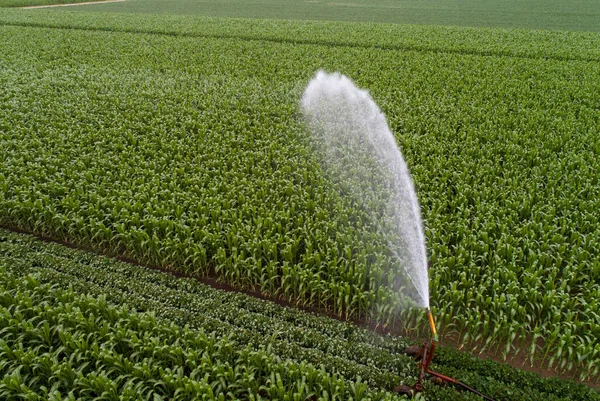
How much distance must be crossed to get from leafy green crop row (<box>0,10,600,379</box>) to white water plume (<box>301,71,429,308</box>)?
238mm

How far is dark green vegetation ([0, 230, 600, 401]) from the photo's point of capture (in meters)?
4.66

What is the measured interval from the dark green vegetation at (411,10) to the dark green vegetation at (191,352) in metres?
28.3

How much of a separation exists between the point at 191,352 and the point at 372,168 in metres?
5.72

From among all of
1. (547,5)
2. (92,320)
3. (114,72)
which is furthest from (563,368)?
(547,5)

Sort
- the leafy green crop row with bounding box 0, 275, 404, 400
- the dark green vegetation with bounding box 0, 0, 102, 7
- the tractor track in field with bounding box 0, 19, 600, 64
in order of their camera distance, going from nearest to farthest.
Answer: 1. the leafy green crop row with bounding box 0, 275, 404, 400
2. the tractor track in field with bounding box 0, 19, 600, 64
3. the dark green vegetation with bounding box 0, 0, 102, 7

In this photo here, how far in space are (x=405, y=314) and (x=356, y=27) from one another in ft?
71.0

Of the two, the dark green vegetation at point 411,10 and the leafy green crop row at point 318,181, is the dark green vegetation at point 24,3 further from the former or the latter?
the leafy green crop row at point 318,181

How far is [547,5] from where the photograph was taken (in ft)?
118

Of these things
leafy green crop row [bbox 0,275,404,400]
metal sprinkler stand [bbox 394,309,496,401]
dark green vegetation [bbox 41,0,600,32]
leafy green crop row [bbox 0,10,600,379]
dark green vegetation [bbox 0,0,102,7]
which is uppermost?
dark green vegetation [bbox 41,0,600,32]

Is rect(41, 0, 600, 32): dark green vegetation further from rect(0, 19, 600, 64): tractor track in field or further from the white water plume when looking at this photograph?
the white water plume

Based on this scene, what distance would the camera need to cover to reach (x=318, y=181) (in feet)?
28.4

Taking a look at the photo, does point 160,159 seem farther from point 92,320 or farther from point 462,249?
point 462,249

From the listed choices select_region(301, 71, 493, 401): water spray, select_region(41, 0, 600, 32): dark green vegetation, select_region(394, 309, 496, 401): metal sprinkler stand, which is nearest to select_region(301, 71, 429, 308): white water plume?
select_region(301, 71, 493, 401): water spray

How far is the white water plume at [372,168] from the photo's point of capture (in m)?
6.66
